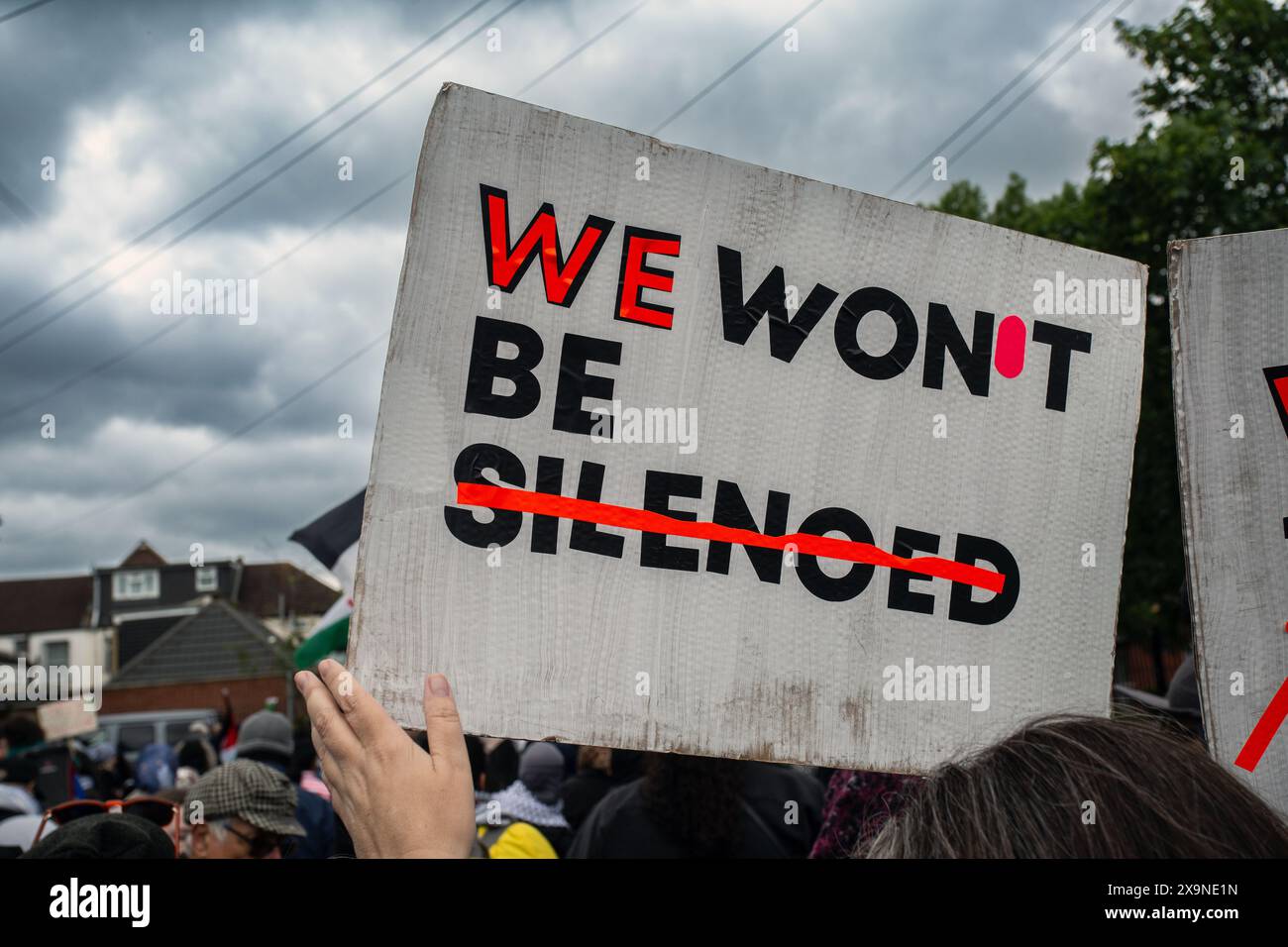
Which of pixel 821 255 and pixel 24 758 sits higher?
pixel 821 255

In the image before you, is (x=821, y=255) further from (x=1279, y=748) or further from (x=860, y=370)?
(x=1279, y=748)

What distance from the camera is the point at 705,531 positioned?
5.89ft

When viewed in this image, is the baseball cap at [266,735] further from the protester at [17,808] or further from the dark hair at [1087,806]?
the dark hair at [1087,806]

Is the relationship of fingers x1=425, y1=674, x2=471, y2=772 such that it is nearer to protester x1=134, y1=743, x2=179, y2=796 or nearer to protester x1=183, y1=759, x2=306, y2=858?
protester x1=183, y1=759, x2=306, y2=858

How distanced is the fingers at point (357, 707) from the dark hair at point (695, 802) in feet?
4.45

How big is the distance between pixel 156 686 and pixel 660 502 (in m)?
42.1

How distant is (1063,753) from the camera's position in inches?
41.3

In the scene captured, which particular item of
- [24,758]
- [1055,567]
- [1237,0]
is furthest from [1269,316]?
[1237,0]

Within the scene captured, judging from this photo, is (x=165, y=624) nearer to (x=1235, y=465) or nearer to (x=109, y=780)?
(x=109, y=780)

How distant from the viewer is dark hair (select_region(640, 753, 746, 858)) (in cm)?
252
